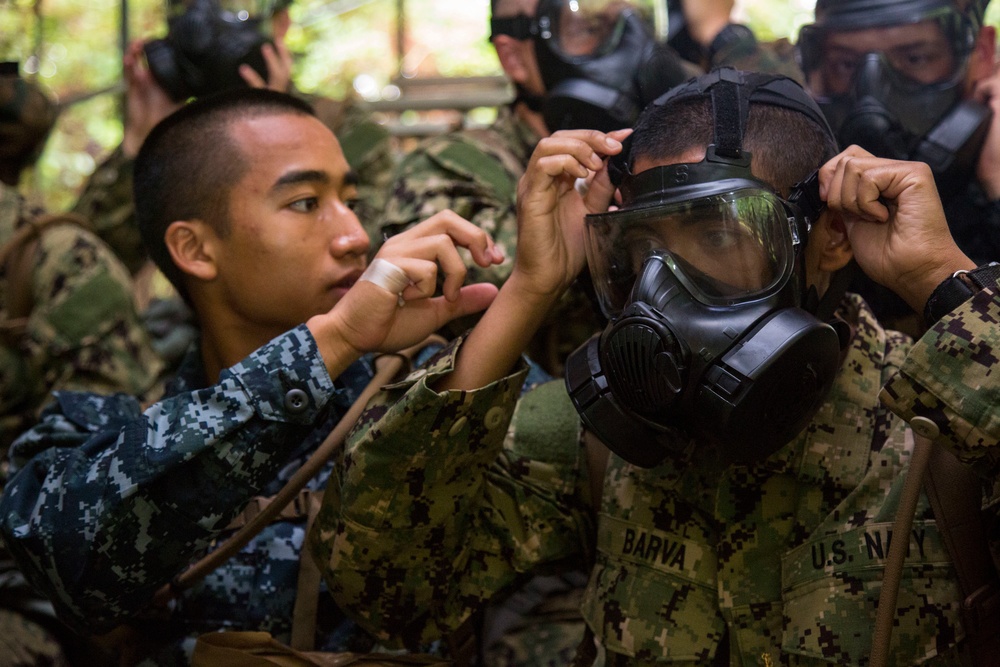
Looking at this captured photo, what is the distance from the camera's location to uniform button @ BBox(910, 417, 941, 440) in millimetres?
1491

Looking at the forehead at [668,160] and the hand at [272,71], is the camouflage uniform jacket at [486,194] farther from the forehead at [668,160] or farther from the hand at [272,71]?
the forehead at [668,160]

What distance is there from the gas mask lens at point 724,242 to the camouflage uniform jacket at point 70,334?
2.20 metres

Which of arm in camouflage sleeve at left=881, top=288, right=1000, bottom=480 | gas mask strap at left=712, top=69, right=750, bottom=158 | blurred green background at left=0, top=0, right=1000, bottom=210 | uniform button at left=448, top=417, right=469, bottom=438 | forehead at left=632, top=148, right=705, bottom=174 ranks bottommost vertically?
blurred green background at left=0, top=0, right=1000, bottom=210

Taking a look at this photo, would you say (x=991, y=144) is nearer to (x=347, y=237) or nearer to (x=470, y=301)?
(x=470, y=301)

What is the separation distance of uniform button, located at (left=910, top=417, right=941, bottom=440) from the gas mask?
9.95 feet

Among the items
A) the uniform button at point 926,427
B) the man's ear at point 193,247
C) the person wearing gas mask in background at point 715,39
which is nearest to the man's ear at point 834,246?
the uniform button at point 926,427

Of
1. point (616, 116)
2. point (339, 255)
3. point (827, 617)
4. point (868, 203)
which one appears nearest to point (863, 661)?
point (827, 617)

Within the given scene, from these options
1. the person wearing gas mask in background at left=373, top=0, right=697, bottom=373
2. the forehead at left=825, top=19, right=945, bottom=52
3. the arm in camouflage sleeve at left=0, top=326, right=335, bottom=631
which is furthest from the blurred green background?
the arm in camouflage sleeve at left=0, top=326, right=335, bottom=631

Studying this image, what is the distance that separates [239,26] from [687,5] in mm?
1679

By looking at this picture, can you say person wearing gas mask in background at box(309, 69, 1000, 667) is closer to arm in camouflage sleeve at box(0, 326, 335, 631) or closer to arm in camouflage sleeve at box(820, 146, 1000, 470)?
arm in camouflage sleeve at box(820, 146, 1000, 470)

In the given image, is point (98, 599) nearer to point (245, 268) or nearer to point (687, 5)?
point (245, 268)

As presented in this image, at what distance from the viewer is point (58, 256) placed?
11.0ft

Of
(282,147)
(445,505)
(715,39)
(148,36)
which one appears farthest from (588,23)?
(148,36)

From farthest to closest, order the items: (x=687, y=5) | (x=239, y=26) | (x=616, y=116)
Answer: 1. (x=239, y=26)
2. (x=687, y=5)
3. (x=616, y=116)
